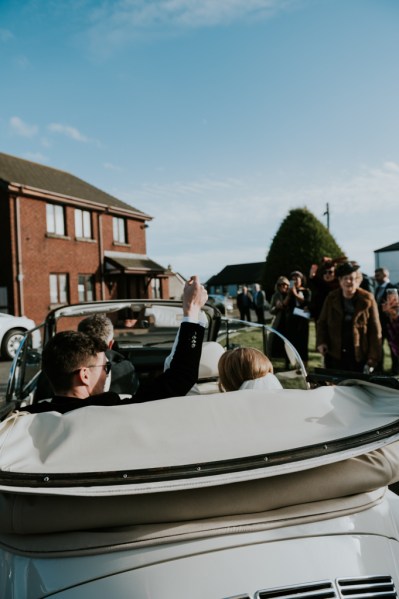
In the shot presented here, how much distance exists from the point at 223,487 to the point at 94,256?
2562 centimetres

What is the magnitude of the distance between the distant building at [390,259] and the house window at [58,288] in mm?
49600

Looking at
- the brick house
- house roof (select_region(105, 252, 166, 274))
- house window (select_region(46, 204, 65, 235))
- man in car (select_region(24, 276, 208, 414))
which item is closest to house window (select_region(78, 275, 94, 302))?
the brick house

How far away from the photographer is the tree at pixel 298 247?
22.4 metres

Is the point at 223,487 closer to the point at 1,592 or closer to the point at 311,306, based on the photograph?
the point at 1,592

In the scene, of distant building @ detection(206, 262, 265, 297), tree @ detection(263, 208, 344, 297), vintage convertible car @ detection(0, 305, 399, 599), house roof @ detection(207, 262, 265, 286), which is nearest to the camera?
vintage convertible car @ detection(0, 305, 399, 599)

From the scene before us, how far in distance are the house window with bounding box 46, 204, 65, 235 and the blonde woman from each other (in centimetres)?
2277

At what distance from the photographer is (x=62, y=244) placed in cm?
2438

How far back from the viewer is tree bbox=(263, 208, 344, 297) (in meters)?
22.4

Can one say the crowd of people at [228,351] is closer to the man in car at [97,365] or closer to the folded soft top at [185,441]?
the man in car at [97,365]

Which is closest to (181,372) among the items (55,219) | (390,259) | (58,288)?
(58,288)

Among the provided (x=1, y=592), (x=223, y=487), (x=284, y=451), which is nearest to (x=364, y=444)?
(x=284, y=451)

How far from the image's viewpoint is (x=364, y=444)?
4.98 ft

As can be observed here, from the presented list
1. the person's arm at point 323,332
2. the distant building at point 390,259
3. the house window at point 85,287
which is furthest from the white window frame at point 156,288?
the distant building at point 390,259

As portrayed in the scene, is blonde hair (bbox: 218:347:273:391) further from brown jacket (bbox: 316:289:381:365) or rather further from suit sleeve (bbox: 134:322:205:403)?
brown jacket (bbox: 316:289:381:365)
